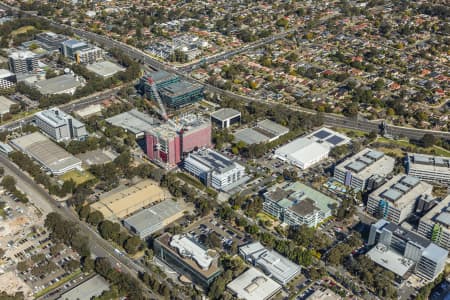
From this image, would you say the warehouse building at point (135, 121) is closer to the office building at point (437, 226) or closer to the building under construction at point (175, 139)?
the building under construction at point (175, 139)

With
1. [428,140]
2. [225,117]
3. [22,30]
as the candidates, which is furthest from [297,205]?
[22,30]

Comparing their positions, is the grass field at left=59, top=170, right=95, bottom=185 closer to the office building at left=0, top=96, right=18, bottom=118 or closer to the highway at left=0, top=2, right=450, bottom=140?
the office building at left=0, top=96, right=18, bottom=118

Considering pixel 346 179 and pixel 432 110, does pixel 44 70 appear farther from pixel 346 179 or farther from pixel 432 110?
pixel 432 110

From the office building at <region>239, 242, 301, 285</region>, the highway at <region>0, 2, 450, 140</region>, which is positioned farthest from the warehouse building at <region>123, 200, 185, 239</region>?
the highway at <region>0, 2, 450, 140</region>

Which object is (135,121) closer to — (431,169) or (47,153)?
(47,153)

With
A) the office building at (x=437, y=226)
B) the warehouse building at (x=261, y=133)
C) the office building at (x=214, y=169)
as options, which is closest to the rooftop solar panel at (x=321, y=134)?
the warehouse building at (x=261, y=133)

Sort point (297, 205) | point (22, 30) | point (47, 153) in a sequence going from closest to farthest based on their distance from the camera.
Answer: point (297, 205)
point (47, 153)
point (22, 30)

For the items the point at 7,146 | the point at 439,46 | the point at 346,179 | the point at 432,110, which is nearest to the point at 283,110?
the point at 346,179
